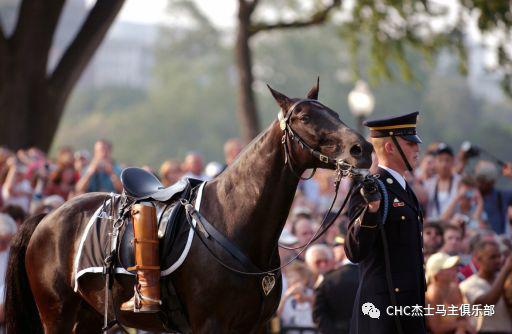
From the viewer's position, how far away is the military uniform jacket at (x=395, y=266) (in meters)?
5.88

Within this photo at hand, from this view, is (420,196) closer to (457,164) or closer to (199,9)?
(457,164)

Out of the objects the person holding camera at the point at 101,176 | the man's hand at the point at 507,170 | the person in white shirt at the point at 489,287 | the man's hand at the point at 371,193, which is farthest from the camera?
the person holding camera at the point at 101,176

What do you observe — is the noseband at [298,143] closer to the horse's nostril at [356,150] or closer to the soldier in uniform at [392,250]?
the horse's nostril at [356,150]

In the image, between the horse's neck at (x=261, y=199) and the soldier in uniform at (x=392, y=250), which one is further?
the horse's neck at (x=261, y=199)

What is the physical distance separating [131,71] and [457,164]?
139m

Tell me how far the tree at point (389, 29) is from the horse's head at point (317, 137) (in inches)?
535

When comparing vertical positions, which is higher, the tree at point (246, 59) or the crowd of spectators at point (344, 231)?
the tree at point (246, 59)

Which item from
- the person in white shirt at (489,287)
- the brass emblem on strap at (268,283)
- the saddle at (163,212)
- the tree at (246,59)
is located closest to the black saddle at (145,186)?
the saddle at (163,212)

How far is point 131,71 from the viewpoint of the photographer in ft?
493

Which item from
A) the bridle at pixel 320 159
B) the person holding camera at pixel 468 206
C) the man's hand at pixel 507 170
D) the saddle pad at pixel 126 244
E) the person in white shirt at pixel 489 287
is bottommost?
the person in white shirt at pixel 489 287

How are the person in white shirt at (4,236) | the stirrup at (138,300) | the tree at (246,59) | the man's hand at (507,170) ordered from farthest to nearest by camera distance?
the tree at (246,59)
the man's hand at (507,170)
the person in white shirt at (4,236)
the stirrup at (138,300)

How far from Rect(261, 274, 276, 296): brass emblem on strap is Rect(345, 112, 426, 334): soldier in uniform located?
593 millimetres

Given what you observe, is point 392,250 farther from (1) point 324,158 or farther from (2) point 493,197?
(2) point 493,197

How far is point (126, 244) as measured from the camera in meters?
6.72
